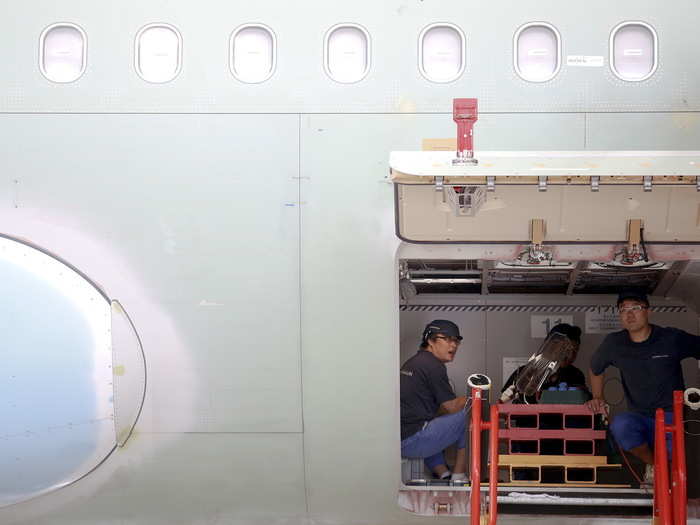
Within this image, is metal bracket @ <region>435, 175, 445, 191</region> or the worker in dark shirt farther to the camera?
the worker in dark shirt

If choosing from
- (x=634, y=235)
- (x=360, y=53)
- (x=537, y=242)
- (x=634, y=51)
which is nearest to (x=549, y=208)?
(x=537, y=242)

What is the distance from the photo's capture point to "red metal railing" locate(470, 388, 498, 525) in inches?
244

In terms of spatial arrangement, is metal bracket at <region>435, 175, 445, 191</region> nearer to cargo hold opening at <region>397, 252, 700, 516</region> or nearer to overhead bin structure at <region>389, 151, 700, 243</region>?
overhead bin structure at <region>389, 151, 700, 243</region>

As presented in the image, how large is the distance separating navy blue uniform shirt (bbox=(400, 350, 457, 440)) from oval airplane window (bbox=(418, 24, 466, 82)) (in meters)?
2.27

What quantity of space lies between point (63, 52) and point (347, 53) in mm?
1714

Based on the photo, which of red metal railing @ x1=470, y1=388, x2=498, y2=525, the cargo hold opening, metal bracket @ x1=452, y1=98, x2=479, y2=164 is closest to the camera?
metal bracket @ x1=452, y1=98, x2=479, y2=164

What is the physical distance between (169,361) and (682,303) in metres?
4.52

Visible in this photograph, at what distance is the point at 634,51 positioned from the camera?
6.41 meters

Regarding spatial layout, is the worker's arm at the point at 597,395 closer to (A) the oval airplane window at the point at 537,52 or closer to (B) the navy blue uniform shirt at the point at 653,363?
(B) the navy blue uniform shirt at the point at 653,363

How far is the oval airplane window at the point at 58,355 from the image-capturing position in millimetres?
6504

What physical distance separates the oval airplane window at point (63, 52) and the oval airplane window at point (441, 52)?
2.03 m

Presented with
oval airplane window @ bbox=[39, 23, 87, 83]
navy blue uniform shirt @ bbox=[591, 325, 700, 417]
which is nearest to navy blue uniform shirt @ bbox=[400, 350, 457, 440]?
navy blue uniform shirt @ bbox=[591, 325, 700, 417]

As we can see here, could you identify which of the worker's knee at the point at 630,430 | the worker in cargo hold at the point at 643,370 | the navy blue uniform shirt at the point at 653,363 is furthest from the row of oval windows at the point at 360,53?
the worker's knee at the point at 630,430

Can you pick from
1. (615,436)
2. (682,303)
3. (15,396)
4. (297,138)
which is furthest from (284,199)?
(682,303)
